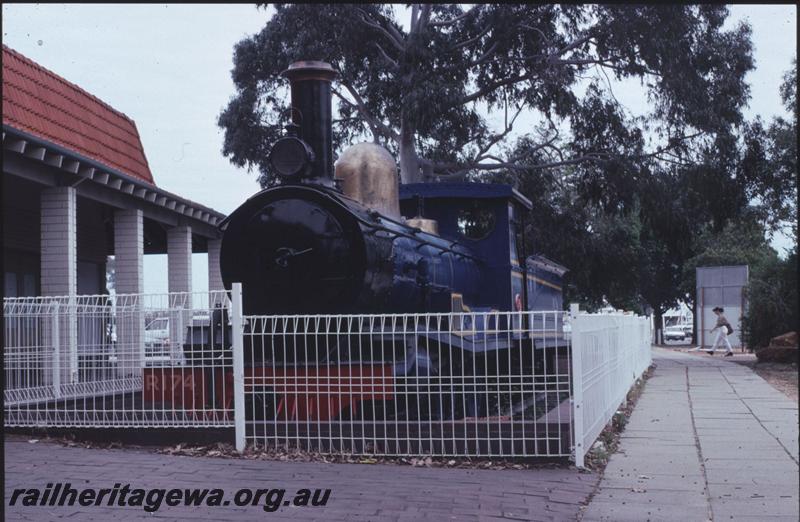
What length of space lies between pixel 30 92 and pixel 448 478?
11517 mm

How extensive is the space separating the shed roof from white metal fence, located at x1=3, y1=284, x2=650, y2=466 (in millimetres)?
4688

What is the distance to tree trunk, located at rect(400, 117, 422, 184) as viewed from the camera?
25469 millimetres

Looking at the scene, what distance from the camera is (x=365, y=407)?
863 centimetres

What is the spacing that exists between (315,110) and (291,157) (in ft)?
2.36

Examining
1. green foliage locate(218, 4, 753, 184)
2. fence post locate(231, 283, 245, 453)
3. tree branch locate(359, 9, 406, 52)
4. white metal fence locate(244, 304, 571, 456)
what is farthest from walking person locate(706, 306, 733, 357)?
fence post locate(231, 283, 245, 453)

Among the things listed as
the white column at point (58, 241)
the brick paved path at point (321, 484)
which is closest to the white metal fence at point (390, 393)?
the brick paved path at point (321, 484)

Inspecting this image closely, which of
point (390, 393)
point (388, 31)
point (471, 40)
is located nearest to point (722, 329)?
point (471, 40)

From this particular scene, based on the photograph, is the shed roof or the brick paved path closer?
the brick paved path

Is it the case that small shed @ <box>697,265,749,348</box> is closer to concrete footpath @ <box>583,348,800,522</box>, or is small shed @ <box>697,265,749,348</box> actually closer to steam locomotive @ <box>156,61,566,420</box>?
concrete footpath @ <box>583,348,800,522</box>

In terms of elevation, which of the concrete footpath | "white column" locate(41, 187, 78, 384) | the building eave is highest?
the building eave

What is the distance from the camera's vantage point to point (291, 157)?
9352 mm

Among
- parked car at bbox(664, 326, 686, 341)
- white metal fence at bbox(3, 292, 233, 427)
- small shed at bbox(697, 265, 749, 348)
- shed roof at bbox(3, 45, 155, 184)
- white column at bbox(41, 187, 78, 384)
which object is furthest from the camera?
parked car at bbox(664, 326, 686, 341)

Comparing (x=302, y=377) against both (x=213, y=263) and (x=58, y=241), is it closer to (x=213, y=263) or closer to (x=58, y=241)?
(x=58, y=241)

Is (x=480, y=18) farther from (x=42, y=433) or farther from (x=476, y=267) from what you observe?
(x=42, y=433)
